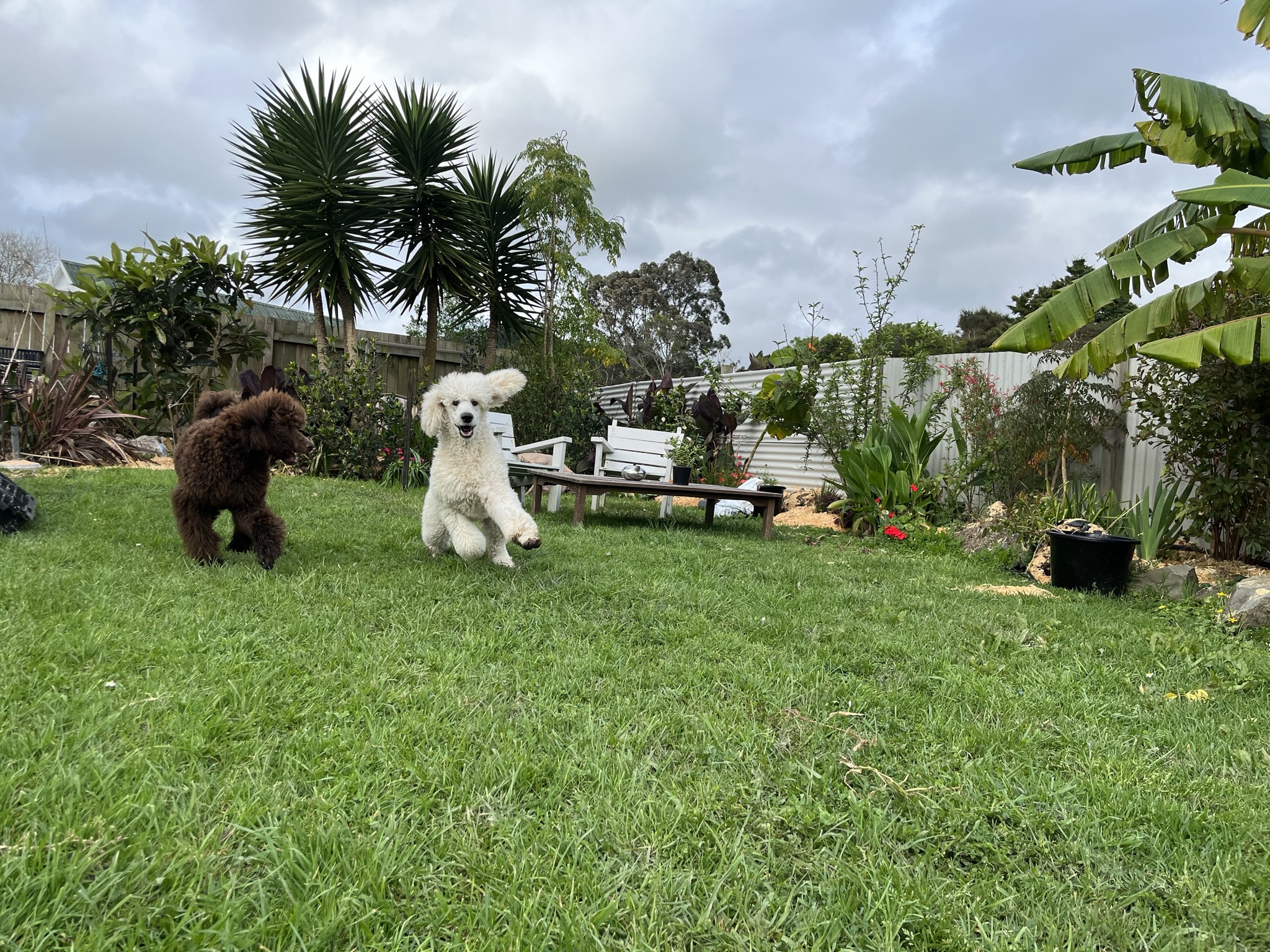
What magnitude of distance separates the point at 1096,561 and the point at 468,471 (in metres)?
4.39

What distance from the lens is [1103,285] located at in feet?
15.8

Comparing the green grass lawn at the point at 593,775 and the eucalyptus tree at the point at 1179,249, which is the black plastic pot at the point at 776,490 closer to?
the eucalyptus tree at the point at 1179,249

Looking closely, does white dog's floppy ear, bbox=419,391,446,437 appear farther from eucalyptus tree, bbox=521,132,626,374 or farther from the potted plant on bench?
eucalyptus tree, bbox=521,132,626,374

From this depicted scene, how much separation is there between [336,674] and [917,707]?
1988 millimetres

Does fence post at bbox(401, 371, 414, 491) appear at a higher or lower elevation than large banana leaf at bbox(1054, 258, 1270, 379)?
lower

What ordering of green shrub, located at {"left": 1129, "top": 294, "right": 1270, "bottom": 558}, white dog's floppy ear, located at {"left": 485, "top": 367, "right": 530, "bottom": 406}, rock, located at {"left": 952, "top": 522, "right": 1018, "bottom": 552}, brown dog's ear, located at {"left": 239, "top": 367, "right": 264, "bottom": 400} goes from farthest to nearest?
brown dog's ear, located at {"left": 239, "top": 367, "right": 264, "bottom": 400}
rock, located at {"left": 952, "top": 522, "right": 1018, "bottom": 552}
green shrub, located at {"left": 1129, "top": 294, "right": 1270, "bottom": 558}
white dog's floppy ear, located at {"left": 485, "top": 367, "right": 530, "bottom": 406}

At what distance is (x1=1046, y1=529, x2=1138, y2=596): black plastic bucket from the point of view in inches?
197

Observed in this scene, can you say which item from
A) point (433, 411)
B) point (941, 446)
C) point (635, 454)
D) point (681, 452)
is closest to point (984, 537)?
point (941, 446)

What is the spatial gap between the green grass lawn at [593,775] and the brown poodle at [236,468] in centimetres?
33

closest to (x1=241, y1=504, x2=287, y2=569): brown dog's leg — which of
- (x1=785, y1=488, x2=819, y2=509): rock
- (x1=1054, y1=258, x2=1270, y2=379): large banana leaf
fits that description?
(x1=1054, y1=258, x2=1270, y2=379): large banana leaf

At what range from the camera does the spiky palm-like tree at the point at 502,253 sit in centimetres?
1167

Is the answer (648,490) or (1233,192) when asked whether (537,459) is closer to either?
(648,490)

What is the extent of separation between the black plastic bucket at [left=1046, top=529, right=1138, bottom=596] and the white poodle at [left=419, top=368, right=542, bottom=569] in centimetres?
383

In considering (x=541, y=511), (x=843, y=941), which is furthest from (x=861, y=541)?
(x=843, y=941)
